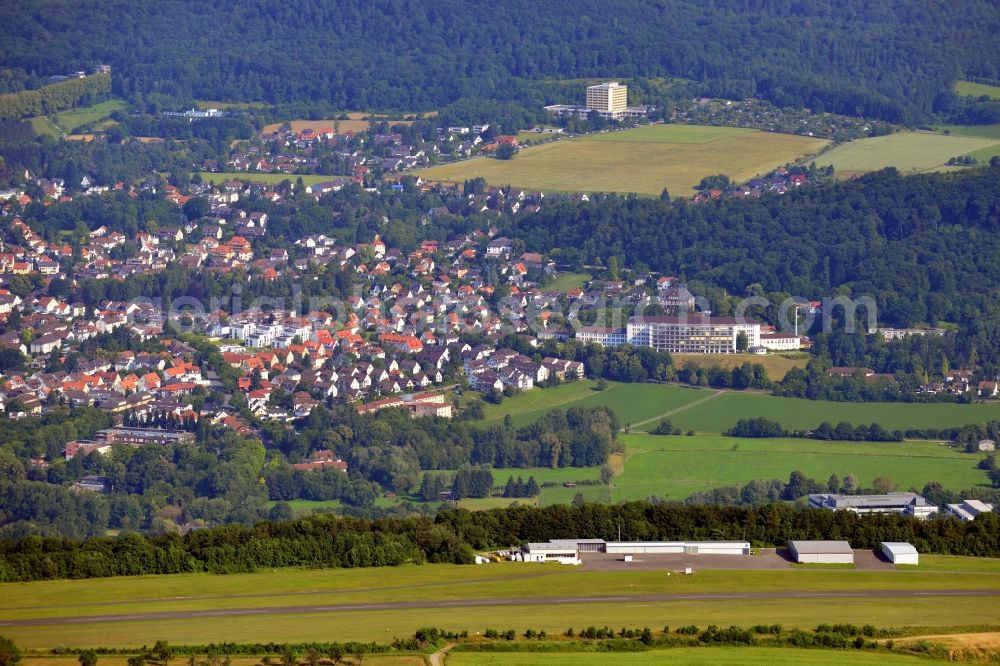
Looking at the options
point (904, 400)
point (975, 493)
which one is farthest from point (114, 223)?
point (975, 493)

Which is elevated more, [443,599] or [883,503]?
[443,599]

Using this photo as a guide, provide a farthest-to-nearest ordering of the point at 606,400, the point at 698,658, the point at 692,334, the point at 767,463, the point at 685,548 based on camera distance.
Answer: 1. the point at 692,334
2. the point at 606,400
3. the point at 767,463
4. the point at 685,548
5. the point at 698,658

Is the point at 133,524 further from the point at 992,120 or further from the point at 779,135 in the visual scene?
the point at 992,120

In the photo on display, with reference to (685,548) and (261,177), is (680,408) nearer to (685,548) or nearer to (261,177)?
(685,548)

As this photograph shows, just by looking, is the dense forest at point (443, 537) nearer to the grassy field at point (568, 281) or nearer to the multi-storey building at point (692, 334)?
the multi-storey building at point (692, 334)

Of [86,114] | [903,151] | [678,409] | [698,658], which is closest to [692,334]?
[678,409]

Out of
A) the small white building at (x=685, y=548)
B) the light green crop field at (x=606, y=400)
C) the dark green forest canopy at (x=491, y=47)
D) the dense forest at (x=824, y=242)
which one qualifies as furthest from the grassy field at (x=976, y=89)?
the small white building at (x=685, y=548)
